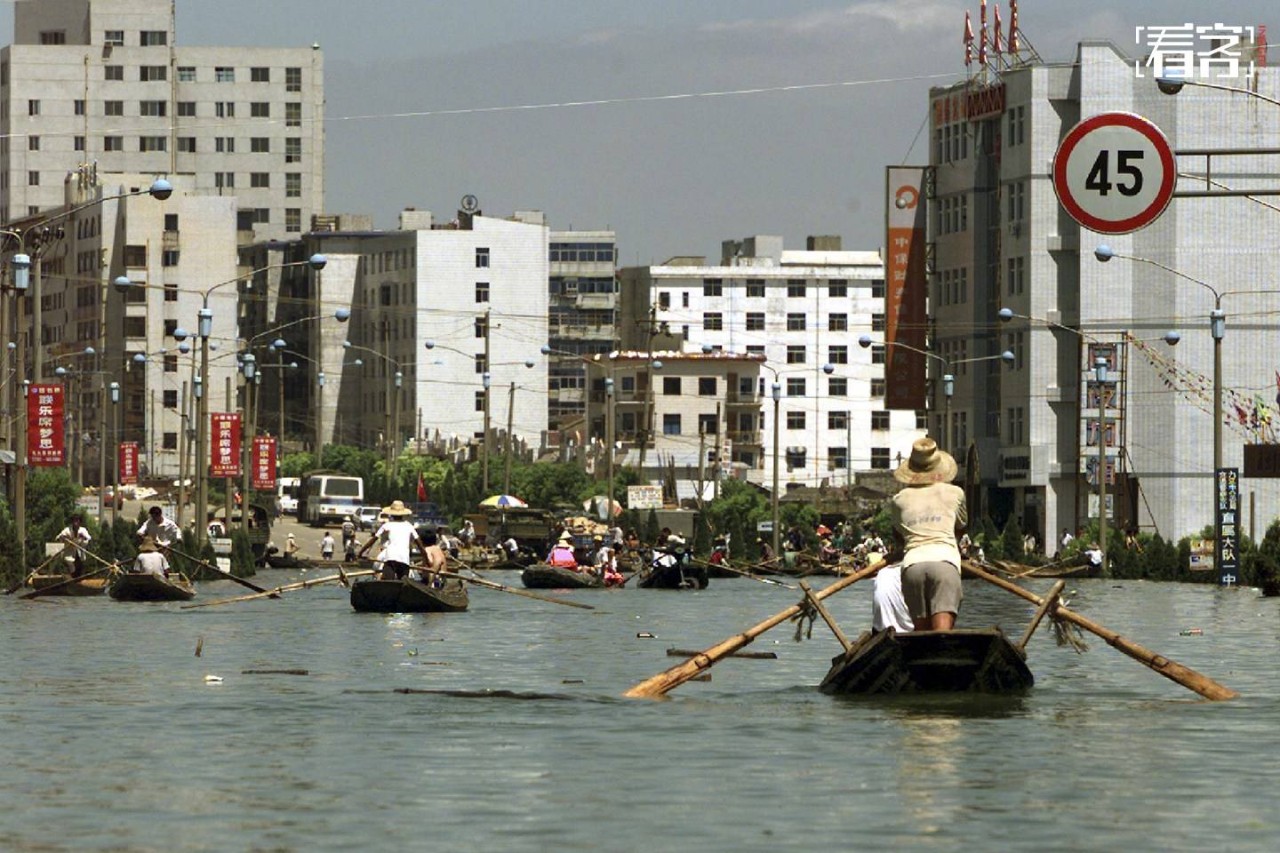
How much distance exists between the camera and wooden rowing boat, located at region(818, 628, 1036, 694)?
26453 mm

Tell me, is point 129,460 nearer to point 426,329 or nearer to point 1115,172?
point 426,329

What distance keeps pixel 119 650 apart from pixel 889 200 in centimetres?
8590

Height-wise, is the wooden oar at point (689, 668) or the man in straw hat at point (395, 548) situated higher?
the man in straw hat at point (395, 548)

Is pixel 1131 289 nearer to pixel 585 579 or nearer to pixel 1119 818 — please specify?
pixel 585 579

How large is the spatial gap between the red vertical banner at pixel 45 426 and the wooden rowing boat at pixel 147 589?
588 inches

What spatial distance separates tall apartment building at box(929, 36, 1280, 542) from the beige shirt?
269 feet

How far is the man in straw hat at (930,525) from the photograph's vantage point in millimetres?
25719

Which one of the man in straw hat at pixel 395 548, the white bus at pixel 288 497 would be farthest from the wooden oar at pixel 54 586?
the white bus at pixel 288 497

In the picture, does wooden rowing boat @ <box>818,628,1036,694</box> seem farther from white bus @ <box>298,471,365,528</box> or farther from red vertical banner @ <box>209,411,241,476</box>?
white bus @ <box>298,471,365,528</box>

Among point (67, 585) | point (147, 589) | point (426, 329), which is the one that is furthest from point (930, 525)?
point (426, 329)

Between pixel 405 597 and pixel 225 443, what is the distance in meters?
48.9

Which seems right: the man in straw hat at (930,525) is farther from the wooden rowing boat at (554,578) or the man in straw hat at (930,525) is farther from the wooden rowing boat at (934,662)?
the wooden rowing boat at (554,578)

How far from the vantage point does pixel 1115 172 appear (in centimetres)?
2900

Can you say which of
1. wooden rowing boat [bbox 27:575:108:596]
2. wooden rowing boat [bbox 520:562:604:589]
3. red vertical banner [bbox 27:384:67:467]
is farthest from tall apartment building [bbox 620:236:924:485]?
wooden rowing boat [bbox 27:575:108:596]
